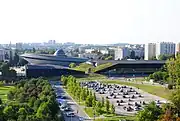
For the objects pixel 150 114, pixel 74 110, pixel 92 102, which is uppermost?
pixel 150 114

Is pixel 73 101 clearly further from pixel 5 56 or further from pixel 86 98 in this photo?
pixel 5 56

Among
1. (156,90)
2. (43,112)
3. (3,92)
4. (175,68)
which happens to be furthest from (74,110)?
(156,90)

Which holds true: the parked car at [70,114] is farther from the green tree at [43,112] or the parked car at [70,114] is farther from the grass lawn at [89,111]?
the green tree at [43,112]

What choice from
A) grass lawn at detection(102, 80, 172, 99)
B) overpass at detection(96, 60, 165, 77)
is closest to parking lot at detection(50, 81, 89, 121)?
grass lawn at detection(102, 80, 172, 99)

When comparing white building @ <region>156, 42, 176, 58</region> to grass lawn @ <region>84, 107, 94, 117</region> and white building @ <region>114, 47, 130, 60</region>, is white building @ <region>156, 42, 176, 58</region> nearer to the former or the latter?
white building @ <region>114, 47, 130, 60</region>

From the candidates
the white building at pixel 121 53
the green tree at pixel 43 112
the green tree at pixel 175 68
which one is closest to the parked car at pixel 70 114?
the green tree at pixel 43 112

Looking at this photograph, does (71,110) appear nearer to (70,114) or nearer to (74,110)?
(74,110)
